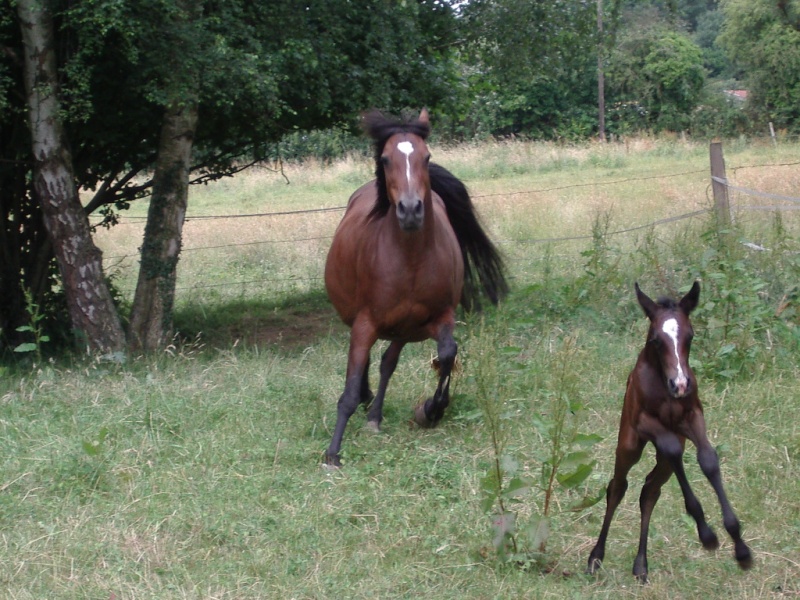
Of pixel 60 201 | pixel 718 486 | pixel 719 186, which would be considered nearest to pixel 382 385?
pixel 718 486

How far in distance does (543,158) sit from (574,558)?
71.6 feet

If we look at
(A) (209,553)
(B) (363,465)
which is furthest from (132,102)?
(A) (209,553)

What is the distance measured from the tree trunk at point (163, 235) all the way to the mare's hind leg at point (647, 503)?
6.00 m

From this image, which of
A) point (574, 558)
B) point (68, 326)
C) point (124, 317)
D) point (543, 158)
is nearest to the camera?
point (574, 558)

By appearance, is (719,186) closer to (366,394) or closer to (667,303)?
(366,394)

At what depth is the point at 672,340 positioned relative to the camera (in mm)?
3777

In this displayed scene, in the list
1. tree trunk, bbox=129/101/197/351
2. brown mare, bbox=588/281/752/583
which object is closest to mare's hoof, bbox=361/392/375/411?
tree trunk, bbox=129/101/197/351

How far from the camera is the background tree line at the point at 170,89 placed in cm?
800

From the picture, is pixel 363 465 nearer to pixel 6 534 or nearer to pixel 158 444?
pixel 158 444

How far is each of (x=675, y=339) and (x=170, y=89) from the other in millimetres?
5366

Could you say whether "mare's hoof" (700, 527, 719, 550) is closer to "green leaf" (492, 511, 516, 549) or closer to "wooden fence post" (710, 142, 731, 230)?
"green leaf" (492, 511, 516, 549)

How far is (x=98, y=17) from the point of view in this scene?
7.19 meters

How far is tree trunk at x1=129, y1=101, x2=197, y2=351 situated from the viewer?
358 inches

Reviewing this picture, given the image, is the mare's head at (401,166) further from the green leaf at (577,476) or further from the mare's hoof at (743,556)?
the mare's hoof at (743,556)
